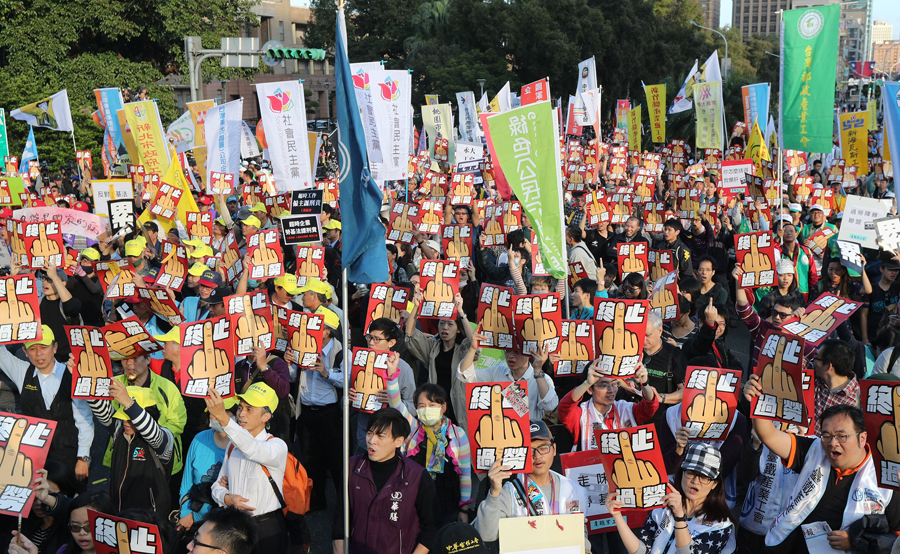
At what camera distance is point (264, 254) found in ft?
27.9

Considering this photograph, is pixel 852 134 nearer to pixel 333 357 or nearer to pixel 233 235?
pixel 233 235

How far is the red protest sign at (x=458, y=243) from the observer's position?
10.1m

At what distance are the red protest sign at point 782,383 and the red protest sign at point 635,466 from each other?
0.74 metres

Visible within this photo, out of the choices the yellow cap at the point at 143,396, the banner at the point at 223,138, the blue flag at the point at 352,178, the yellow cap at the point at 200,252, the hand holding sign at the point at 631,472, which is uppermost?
the banner at the point at 223,138

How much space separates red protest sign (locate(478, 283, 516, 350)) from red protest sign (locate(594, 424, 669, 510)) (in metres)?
2.04

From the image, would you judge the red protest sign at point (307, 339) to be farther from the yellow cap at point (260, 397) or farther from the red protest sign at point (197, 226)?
the red protest sign at point (197, 226)

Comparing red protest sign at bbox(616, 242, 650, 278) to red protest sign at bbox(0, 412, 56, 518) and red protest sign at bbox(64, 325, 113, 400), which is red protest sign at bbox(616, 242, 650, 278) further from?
red protest sign at bbox(0, 412, 56, 518)

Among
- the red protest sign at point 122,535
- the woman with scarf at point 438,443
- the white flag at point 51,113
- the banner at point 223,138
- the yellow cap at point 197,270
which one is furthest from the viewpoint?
the white flag at point 51,113

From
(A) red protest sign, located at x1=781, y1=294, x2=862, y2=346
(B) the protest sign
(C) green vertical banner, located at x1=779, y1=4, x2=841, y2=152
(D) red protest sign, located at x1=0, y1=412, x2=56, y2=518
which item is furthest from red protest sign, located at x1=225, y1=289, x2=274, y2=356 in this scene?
(C) green vertical banner, located at x1=779, y1=4, x2=841, y2=152

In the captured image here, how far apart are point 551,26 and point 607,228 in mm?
38280

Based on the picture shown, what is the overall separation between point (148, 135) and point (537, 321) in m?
11.1

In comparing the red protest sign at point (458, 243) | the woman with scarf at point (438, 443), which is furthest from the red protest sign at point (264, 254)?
the woman with scarf at point (438, 443)

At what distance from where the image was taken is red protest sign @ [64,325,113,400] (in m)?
5.26

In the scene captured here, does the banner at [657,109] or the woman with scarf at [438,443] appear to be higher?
the banner at [657,109]
